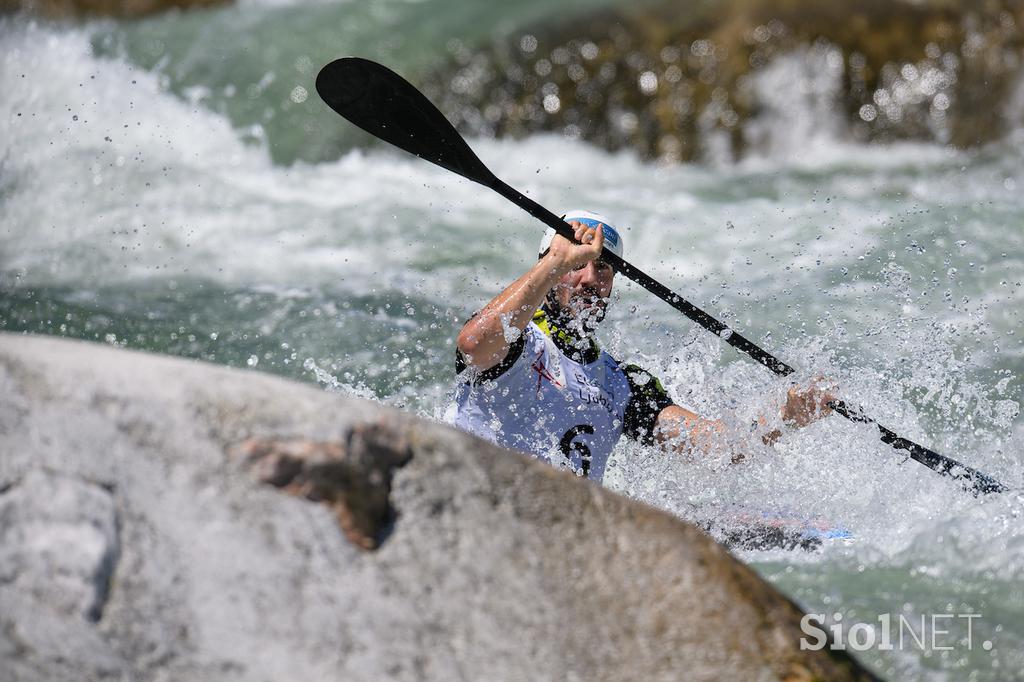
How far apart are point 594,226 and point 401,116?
80 cm

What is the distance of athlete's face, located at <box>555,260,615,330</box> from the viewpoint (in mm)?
3805

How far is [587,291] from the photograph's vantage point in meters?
3.82

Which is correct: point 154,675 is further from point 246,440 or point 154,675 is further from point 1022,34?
point 1022,34

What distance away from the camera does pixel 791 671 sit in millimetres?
2285

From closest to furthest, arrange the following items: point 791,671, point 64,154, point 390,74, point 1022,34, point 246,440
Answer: point 246,440
point 791,671
point 390,74
point 64,154
point 1022,34

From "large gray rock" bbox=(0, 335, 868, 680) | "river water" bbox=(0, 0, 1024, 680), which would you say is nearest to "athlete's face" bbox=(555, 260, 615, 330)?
"river water" bbox=(0, 0, 1024, 680)

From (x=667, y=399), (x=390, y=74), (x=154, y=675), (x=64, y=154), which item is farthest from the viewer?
(x=64, y=154)

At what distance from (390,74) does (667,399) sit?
5.20 feet

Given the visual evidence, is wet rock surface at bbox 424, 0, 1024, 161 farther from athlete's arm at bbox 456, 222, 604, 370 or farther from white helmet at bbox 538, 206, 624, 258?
athlete's arm at bbox 456, 222, 604, 370

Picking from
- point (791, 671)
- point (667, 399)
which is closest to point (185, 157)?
point (667, 399)

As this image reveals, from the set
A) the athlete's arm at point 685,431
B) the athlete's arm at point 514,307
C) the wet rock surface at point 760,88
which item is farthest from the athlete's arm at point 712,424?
the wet rock surface at point 760,88

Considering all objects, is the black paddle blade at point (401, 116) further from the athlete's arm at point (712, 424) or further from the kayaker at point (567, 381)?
the athlete's arm at point (712, 424)

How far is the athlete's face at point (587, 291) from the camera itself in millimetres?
3805

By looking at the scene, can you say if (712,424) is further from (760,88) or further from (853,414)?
(760,88)
